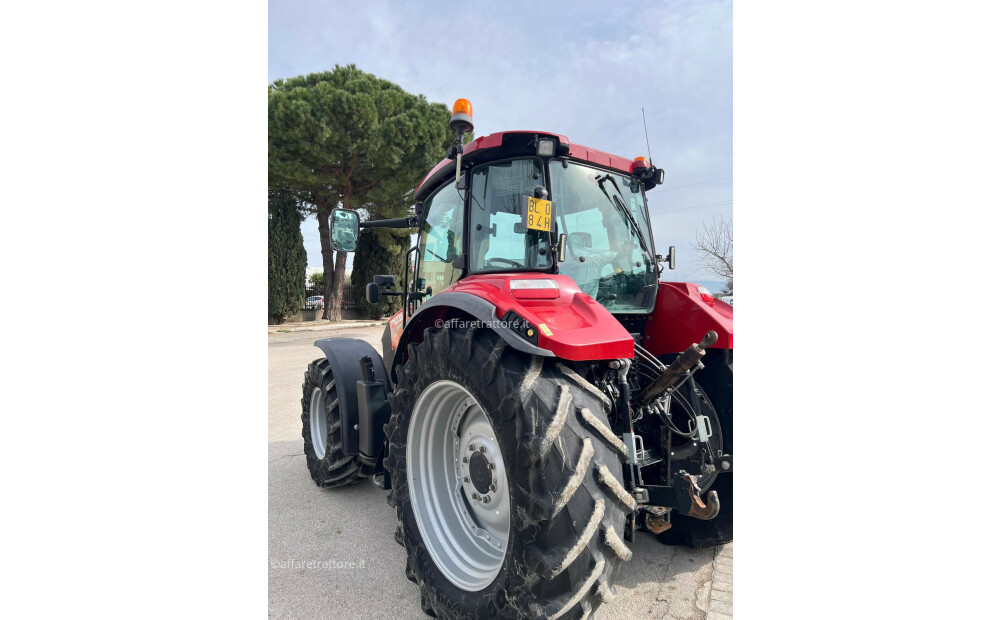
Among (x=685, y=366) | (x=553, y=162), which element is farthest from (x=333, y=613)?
(x=553, y=162)

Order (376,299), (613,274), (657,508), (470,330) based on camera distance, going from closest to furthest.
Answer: (470,330)
(657,508)
(613,274)
(376,299)

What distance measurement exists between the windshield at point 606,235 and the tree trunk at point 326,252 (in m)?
12.1

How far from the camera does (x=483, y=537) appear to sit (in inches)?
81.1

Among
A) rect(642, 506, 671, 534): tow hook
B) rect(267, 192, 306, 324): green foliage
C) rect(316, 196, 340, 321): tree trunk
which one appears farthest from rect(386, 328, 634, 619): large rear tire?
rect(267, 192, 306, 324): green foliage

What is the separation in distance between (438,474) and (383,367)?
1.13 m

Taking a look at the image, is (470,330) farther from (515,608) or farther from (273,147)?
(273,147)

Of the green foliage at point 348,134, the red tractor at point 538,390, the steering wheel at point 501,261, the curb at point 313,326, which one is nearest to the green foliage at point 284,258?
the curb at point 313,326

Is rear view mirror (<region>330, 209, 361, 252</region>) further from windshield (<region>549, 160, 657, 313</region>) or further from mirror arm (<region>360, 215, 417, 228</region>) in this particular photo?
windshield (<region>549, 160, 657, 313</region>)

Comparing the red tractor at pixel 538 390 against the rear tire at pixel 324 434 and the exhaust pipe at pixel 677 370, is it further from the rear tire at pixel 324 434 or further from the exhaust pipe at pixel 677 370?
the rear tire at pixel 324 434

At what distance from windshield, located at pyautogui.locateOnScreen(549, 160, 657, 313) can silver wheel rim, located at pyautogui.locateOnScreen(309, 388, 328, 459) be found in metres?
2.41

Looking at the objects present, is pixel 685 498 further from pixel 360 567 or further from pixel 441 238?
pixel 441 238

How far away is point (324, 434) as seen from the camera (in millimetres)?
3574

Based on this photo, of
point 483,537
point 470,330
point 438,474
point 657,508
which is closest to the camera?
point 470,330

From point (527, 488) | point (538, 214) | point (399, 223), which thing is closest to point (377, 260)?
point (399, 223)
